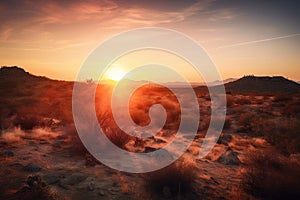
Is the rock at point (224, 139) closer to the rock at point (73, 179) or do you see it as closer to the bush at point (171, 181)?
the bush at point (171, 181)

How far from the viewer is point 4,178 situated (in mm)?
5426

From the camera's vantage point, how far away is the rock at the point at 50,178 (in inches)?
214

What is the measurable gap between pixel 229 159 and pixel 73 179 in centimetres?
493

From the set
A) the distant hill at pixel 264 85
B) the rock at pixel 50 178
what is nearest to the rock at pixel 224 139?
the rock at pixel 50 178

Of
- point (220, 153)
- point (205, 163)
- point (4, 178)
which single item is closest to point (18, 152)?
point (4, 178)

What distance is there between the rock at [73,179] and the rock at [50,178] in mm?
177

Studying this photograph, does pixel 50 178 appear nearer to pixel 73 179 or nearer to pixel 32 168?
pixel 73 179

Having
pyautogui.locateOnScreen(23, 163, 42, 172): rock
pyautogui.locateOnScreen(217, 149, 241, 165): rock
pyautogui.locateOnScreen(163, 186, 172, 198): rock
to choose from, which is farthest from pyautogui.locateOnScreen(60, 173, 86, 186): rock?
pyautogui.locateOnScreen(217, 149, 241, 165): rock

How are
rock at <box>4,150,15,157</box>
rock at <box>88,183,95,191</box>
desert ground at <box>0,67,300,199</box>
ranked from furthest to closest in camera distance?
rock at <box>4,150,15,157</box>, rock at <box>88,183,95,191</box>, desert ground at <box>0,67,300,199</box>

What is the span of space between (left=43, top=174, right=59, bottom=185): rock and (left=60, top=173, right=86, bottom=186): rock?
0.18m

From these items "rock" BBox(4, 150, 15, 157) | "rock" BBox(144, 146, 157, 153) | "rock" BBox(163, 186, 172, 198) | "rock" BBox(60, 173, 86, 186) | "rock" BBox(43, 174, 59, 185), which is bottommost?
"rock" BBox(163, 186, 172, 198)

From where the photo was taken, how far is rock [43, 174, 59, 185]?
5.44m

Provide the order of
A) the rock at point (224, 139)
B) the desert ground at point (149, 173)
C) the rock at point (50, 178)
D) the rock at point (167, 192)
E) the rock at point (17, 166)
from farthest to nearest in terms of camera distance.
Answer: the rock at point (224, 139) → the rock at point (17, 166) → the rock at point (50, 178) → the rock at point (167, 192) → the desert ground at point (149, 173)

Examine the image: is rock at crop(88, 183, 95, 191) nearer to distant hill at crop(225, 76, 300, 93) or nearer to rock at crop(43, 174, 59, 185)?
rock at crop(43, 174, 59, 185)
